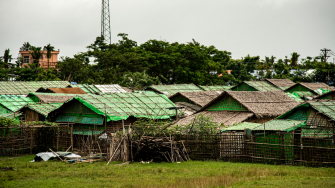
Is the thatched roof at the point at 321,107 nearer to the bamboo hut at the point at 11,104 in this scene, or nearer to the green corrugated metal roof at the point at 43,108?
the green corrugated metal roof at the point at 43,108

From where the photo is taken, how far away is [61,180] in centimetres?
1180

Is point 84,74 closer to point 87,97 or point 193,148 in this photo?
point 87,97

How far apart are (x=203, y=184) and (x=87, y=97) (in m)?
13.2

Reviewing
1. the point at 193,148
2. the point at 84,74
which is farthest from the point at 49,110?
the point at 84,74

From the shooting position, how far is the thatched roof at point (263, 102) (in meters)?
21.4

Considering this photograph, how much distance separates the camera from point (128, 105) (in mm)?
23219

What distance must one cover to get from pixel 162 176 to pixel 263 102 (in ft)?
40.4

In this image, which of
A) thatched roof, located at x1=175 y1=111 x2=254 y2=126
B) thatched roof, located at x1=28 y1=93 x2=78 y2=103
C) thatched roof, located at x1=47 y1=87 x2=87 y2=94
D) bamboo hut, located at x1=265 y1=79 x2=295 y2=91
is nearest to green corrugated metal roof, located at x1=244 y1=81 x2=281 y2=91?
bamboo hut, located at x1=265 y1=79 x2=295 y2=91

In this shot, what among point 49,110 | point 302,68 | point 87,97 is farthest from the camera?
point 302,68

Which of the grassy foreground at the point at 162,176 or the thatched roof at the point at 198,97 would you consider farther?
the thatched roof at the point at 198,97

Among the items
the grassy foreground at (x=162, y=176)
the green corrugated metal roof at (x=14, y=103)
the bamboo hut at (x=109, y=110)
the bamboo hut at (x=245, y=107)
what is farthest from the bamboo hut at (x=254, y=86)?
the grassy foreground at (x=162, y=176)

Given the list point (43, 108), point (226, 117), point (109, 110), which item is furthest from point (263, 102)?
point (43, 108)

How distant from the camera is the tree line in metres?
44.9

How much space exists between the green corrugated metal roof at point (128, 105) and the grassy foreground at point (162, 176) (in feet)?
21.0
